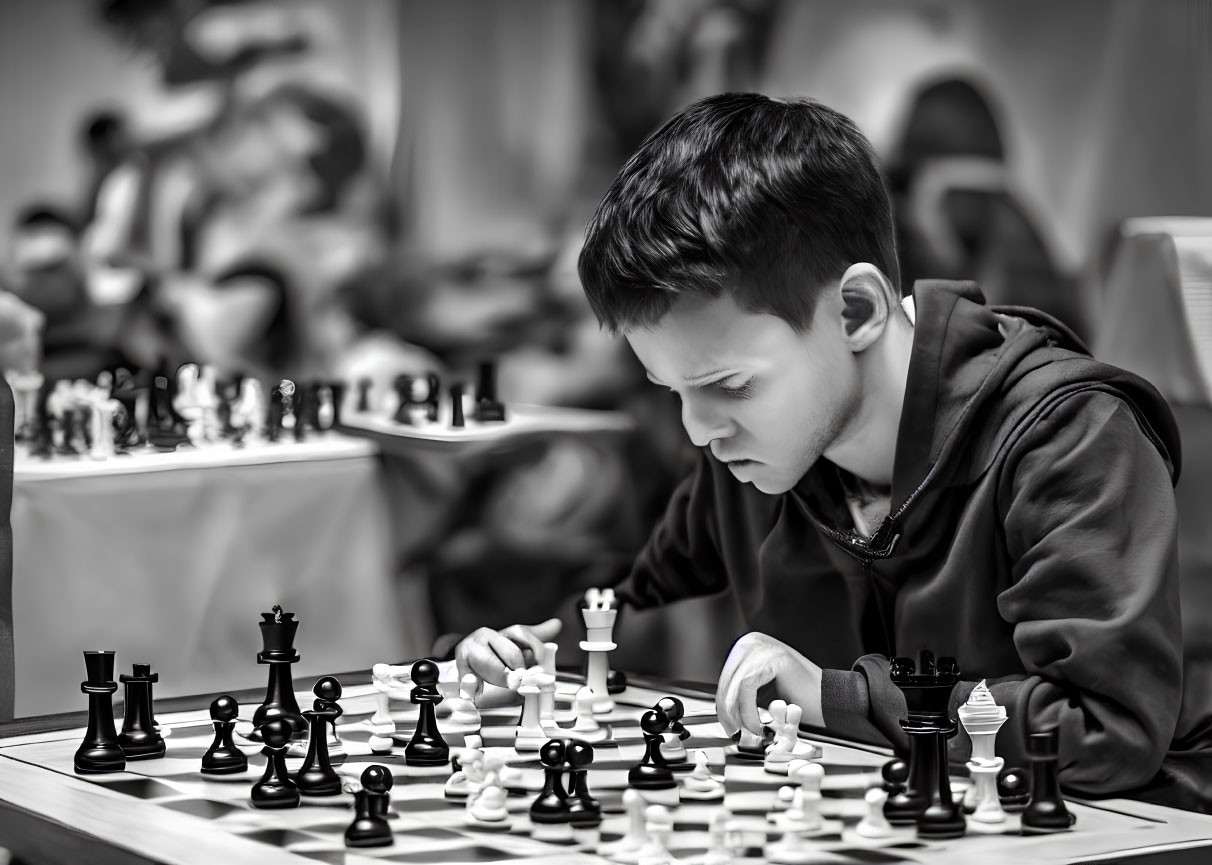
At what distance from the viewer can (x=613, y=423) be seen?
326cm

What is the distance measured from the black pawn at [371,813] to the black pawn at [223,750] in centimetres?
22

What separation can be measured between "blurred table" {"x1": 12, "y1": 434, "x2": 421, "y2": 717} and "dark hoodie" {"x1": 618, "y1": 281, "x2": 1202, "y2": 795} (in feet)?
3.72

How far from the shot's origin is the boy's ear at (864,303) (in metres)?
1.53

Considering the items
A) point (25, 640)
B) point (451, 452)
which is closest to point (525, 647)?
point (25, 640)

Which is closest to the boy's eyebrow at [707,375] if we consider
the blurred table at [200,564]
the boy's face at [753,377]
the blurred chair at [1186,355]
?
the boy's face at [753,377]

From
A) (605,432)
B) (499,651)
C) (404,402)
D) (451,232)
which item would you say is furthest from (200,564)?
(499,651)

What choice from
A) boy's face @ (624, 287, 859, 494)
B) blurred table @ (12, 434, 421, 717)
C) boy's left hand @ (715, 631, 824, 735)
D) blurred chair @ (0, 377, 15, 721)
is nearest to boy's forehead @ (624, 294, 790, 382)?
boy's face @ (624, 287, 859, 494)

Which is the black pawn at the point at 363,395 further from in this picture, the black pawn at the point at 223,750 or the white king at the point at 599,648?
the black pawn at the point at 223,750

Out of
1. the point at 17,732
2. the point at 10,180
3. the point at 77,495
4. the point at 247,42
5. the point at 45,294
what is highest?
the point at 247,42

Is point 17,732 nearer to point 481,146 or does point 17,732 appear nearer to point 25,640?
point 25,640

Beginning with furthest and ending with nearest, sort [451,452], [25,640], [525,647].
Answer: [451,452] → [25,640] → [525,647]

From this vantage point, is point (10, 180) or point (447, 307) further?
point (447, 307)

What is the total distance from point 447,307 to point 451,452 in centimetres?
53

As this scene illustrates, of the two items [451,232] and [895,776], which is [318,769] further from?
[451,232]
